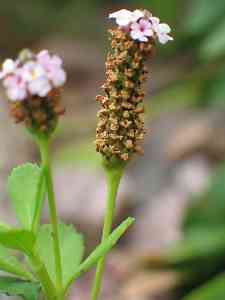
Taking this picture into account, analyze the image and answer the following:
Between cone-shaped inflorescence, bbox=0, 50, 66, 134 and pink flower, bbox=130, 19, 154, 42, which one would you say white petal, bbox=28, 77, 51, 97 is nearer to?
cone-shaped inflorescence, bbox=0, 50, 66, 134

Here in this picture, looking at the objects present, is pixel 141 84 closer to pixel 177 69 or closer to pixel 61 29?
pixel 177 69

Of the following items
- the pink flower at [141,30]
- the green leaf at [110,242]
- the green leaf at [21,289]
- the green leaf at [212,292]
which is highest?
the pink flower at [141,30]

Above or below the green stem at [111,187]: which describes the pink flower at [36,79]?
above

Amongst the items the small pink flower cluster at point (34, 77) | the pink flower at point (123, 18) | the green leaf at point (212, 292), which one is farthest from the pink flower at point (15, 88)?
the green leaf at point (212, 292)

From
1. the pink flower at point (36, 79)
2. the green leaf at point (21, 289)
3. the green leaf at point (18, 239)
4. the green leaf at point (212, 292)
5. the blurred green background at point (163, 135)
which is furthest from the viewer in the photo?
the blurred green background at point (163, 135)

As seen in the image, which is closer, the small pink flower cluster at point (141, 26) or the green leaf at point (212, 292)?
the small pink flower cluster at point (141, 26)

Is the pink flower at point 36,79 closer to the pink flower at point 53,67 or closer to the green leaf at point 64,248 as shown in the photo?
the pink flower at point 53,67

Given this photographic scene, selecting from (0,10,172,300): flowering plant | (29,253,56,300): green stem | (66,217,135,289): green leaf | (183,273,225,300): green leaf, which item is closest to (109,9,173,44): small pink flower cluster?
(0,10,172,300): flowering plant
